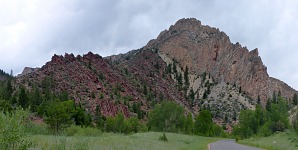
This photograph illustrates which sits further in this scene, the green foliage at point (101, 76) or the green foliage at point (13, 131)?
the green foliage at point (101, 76)

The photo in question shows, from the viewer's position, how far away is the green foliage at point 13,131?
747cm

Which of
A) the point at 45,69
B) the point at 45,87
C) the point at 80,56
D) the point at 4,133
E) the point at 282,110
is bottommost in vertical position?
the point at 4,133

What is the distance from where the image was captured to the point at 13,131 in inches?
300

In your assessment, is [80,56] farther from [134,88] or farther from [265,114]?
[265,114]

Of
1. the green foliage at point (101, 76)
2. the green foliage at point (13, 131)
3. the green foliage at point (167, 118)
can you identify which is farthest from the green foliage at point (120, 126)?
the green foliage at point (13, 131)

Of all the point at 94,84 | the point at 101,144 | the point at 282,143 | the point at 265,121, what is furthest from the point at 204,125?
the point at 101,144

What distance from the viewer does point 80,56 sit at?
15925 centimetres

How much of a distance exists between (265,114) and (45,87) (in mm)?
67466

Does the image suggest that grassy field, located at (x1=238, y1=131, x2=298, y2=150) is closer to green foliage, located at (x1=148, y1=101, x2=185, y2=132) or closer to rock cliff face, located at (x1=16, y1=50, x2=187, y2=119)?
green foliage, located at (x1=148, y1=101, x2=185, y2=132)

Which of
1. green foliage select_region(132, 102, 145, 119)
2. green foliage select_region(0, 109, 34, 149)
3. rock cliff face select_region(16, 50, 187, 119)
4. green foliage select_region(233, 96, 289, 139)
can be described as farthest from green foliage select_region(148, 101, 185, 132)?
green foliage select_region(0, 109, 34, 149)

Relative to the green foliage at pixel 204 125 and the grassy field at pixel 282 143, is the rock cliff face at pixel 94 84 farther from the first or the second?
the grassy field at pixel 282 143

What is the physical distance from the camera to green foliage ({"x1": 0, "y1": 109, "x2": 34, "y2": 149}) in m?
7.47

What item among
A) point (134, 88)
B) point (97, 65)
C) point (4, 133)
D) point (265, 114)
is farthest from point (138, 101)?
point (4, 133)

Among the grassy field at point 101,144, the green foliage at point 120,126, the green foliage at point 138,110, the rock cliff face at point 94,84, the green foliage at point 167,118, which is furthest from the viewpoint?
the green foliage at point 138,110
